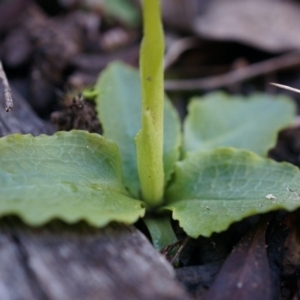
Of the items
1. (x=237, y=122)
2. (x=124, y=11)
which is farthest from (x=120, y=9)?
(x=237, y=122)

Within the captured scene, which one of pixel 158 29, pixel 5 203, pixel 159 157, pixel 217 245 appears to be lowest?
pixel 217 245

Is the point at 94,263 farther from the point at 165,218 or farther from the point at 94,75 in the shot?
the point at 94,75

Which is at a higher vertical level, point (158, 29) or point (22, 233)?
point (158, 29)

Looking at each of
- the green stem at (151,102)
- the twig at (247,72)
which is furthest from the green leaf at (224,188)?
the twig at (247,72)

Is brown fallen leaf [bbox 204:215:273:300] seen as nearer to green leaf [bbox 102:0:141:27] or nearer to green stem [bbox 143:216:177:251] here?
green stem [bbox 143:216:177:251]

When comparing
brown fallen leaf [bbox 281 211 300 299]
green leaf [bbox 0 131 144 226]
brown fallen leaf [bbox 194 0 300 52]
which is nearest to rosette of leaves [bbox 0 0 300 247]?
green leaf [bbox 0 131 144 226]

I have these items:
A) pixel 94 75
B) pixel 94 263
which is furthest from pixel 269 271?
pixel 94 75
